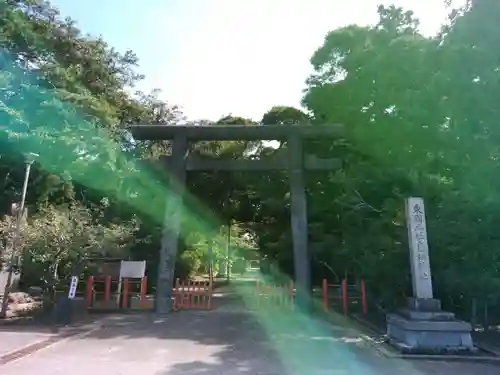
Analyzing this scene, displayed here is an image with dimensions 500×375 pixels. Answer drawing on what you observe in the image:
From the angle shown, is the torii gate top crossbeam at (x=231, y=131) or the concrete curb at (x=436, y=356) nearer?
the concrete curb at (x=436, y=356)

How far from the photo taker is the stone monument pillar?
9320 mm

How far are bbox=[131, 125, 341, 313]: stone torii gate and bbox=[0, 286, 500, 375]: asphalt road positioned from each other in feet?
11.6

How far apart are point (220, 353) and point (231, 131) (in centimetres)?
997

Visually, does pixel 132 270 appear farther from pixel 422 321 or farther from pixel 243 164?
pixel 422 321

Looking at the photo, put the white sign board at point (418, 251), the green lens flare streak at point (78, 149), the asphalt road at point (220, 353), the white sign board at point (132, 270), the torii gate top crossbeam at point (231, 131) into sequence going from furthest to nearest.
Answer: the torii gate top crossbeam at point (231, 131) < the white sign board at point (132, 270) < the green lens flare streak at point (78, 149) < the white sign board at point (418, 251) < the asphalt road at point (220, 353)

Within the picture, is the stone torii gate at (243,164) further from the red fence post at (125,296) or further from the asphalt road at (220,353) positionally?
the asphalt road at (220,353)

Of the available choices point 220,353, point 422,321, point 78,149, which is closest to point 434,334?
point 422,321

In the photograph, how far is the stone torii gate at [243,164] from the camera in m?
17.4

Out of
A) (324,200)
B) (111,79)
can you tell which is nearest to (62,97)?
(111,79)

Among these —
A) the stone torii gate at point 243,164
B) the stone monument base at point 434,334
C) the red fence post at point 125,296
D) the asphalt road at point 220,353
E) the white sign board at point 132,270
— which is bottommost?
the asphalt road at point 220,353

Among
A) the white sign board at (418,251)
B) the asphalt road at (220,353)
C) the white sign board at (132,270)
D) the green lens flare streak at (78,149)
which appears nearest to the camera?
the asphalt road at (220,353)

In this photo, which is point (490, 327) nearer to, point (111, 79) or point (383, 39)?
point (383, 39)

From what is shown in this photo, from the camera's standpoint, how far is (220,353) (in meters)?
9.42

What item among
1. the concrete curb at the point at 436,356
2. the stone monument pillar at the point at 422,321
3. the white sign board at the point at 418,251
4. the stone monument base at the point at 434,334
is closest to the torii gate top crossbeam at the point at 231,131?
the white sign board at the point at 418,251
